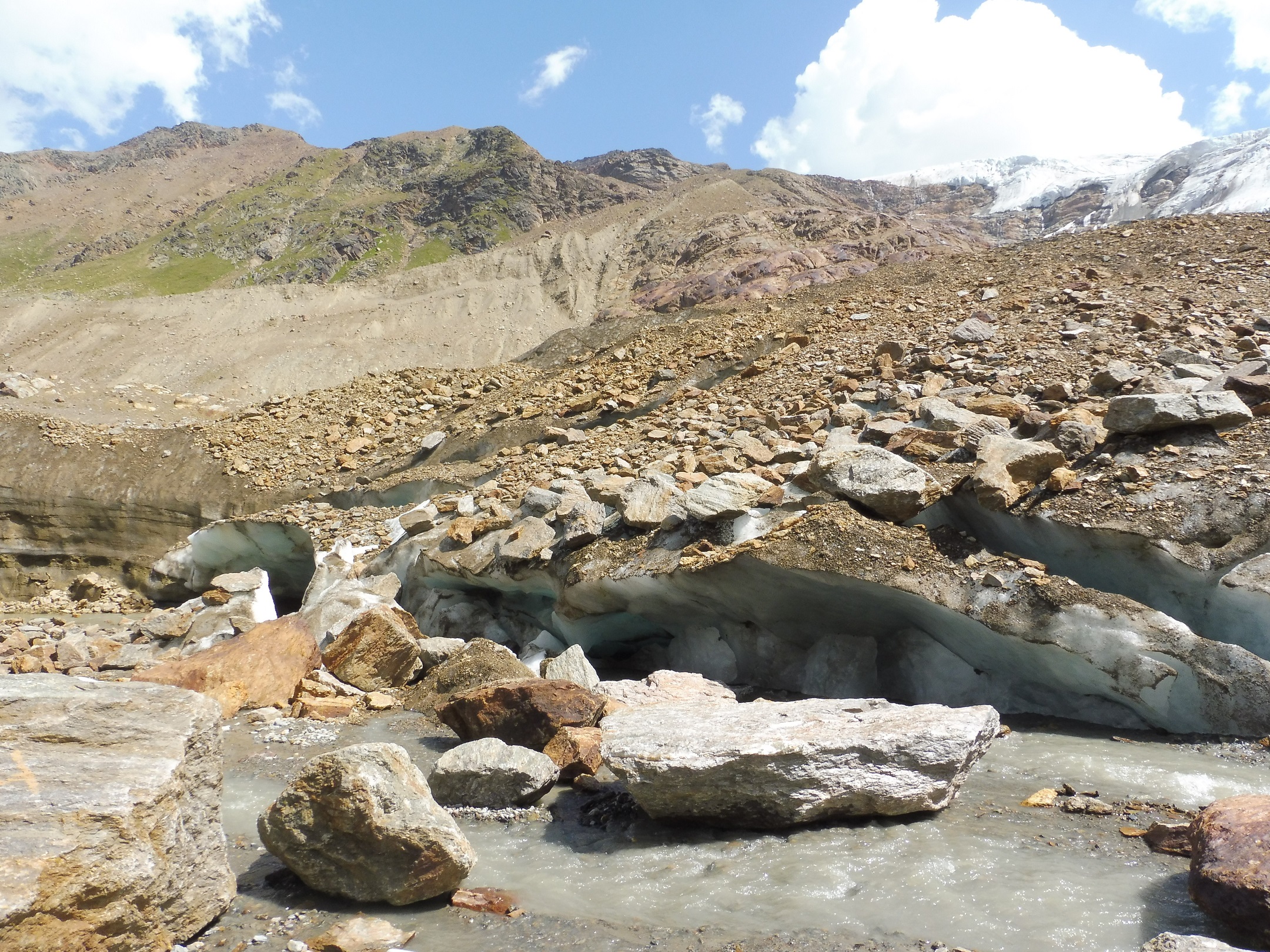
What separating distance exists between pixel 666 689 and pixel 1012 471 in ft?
11.0

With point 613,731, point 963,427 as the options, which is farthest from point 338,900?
point 963,427

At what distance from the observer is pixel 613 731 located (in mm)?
4898

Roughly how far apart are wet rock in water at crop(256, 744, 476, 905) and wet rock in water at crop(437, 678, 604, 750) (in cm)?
198

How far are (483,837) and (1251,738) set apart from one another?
15.7ft

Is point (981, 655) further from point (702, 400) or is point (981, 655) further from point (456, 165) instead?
point (456, 165)

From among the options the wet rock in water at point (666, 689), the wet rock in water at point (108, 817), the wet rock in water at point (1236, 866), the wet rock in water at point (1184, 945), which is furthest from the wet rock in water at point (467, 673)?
the wet rock in water at point (1184, 945)

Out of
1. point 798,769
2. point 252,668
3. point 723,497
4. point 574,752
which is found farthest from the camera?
point 723,497

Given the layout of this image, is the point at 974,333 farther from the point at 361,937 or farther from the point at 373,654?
the point at 361,937

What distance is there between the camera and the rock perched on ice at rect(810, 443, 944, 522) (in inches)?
277

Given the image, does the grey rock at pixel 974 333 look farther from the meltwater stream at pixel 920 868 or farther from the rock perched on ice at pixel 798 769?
the rock perched on ice at pixel 798 769

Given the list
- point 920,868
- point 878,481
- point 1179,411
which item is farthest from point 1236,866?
point 1179,411

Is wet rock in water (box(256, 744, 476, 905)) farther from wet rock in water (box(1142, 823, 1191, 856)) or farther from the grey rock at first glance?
the grey rock

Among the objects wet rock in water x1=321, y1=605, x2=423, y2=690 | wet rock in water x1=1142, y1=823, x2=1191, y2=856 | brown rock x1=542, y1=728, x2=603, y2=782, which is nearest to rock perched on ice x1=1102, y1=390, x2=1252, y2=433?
wet rock in water x1=1142, y1=823, x2=1191, y2=856

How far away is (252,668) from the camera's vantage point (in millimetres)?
7773
